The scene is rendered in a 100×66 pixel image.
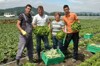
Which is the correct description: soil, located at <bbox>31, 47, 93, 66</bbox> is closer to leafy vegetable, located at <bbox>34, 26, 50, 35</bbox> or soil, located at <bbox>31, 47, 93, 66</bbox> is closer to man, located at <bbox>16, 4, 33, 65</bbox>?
man, located at <bbox>16, 4, 33, 65</bbox>

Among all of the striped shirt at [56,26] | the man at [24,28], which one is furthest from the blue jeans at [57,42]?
the man at [24,28]

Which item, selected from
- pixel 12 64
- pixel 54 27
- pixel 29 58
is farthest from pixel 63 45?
pixel 12 64

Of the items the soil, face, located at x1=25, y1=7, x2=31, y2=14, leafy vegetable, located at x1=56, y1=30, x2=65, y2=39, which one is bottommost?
the soil

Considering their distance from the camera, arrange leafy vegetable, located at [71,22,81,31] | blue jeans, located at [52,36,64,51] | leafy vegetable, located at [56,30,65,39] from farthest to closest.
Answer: blue jeans, located at [52,36,64,51]
leafy vegetable, located at [56,30,65,39]
leafy vegetable, located at [71,22,81,31]

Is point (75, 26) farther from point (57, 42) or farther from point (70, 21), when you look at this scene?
point (57, 42)

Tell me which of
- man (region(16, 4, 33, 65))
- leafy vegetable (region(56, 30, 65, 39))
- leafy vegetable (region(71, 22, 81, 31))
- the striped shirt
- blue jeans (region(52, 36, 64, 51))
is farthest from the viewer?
blue jeans (region(52, 36, 64, 51))

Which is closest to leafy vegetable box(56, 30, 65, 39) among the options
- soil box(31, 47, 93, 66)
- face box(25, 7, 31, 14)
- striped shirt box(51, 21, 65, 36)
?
striped shirt box(51, 21, 65, 36)

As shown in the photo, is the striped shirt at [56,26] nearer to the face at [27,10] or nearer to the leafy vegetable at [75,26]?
the leafy vegetable at [75,26]

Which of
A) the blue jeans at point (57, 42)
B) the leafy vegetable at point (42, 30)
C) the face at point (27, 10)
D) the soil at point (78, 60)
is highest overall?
the face at point (27, 10)

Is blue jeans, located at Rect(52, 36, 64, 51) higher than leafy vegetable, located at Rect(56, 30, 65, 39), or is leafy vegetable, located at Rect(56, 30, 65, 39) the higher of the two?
leafy vegetable, located at Rect(56, 30, 65, 39)

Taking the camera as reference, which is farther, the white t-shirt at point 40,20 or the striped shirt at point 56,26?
the striped shirt at point 56,26

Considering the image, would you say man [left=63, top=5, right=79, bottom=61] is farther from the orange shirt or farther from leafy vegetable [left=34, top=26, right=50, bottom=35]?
leafy vegetable [left=34, top=26, right=50, bottom=35]

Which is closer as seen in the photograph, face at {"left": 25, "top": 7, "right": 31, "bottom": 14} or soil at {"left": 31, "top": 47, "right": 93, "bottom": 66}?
face at {"left": 25, "top": 7, "right": 31, "bottom": 14}

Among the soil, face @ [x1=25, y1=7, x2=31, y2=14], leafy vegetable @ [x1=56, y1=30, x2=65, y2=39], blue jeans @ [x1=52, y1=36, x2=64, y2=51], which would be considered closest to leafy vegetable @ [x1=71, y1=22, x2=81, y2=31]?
leafy vegetable @ [x1=56, y1=30, x2=65, y2=39]
